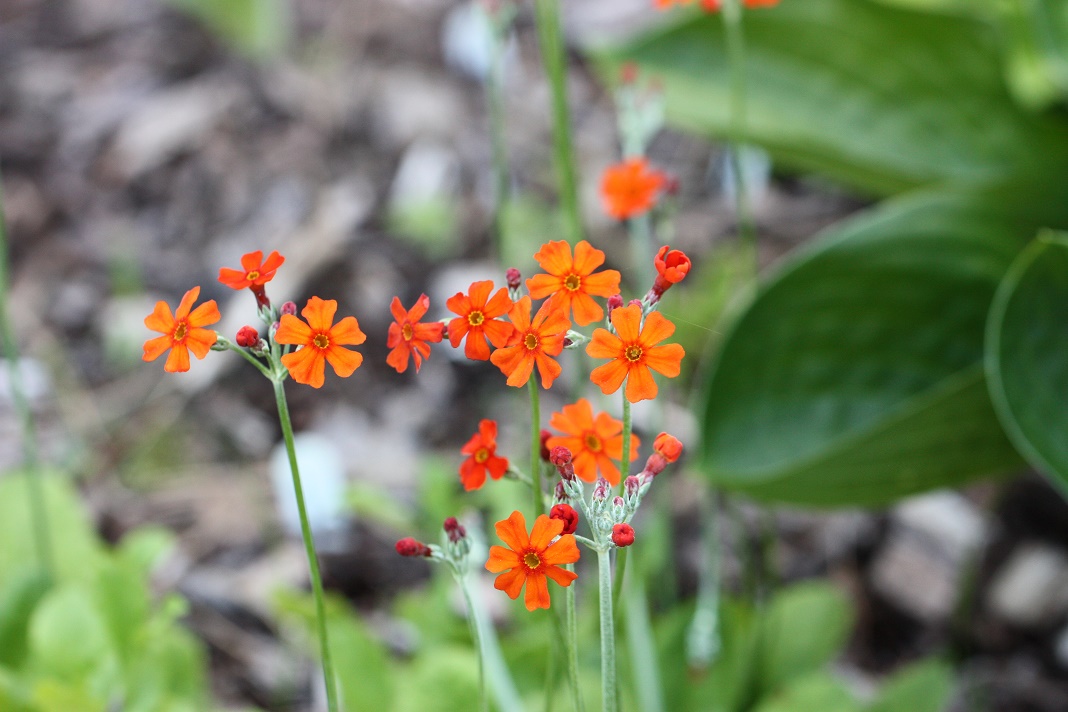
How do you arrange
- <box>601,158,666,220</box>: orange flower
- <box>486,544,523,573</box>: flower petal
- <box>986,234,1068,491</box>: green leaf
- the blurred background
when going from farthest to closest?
1. the blurred background
2. <box>986,234,1068,491</box>: green leaf
3. <box>601,158,666,220</box>: orange flower
4. <box>486,544,523,573</box>: flower petal

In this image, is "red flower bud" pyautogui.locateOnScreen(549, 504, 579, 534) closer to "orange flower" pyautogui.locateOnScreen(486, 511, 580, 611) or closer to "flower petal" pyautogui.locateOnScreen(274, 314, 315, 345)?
"orange flower" pyautogui.locateOnScreen(486, 511, 580, 611)

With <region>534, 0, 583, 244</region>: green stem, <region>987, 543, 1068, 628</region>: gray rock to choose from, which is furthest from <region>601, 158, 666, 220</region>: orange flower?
<region>987, 543, 1068, 628</region>: gray rock

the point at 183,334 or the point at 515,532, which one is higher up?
the point at 183,334

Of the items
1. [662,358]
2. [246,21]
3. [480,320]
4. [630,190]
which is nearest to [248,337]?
[480,320]

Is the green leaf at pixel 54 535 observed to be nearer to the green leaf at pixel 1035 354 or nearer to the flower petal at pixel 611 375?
the flower petal at pixel 611 375

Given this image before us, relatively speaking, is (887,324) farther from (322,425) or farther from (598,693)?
(322,425)

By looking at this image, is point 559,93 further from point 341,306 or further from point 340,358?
point 341,306
